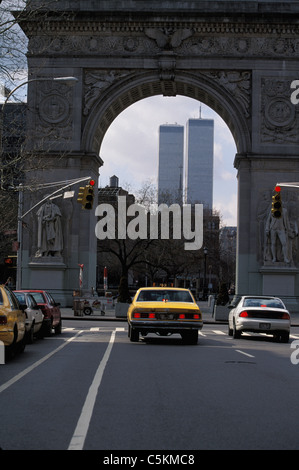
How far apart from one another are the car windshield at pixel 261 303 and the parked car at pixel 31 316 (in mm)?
6840

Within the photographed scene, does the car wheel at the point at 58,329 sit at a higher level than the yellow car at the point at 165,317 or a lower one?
lower

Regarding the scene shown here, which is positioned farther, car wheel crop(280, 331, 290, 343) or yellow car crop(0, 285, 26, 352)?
car wheel crop(280, 331, 290, 343)

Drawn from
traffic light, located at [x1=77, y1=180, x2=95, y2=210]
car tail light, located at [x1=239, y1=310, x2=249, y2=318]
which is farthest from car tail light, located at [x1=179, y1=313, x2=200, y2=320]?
traffic light, located at [x1=77, y1=180, x2=95, y2=210]

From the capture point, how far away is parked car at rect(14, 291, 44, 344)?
2039cm

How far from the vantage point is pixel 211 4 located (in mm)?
42562

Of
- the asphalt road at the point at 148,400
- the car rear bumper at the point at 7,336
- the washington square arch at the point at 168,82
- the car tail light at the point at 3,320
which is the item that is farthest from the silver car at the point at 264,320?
the washington square arch at the point at 168,82

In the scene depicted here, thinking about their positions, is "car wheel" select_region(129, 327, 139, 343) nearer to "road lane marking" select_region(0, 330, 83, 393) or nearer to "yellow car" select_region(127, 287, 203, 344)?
"yellow car" select_region(127, 287, 203, 344)

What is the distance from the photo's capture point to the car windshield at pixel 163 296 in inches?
850

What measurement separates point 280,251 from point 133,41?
14.7 m

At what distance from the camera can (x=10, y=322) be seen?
1530 cm

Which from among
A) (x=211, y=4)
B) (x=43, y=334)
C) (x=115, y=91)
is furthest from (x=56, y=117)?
(x=43, y=334)

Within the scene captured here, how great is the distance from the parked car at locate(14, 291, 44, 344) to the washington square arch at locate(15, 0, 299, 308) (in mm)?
19103

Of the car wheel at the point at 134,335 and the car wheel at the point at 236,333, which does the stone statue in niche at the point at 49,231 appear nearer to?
the car wheel at the point at 236,333
